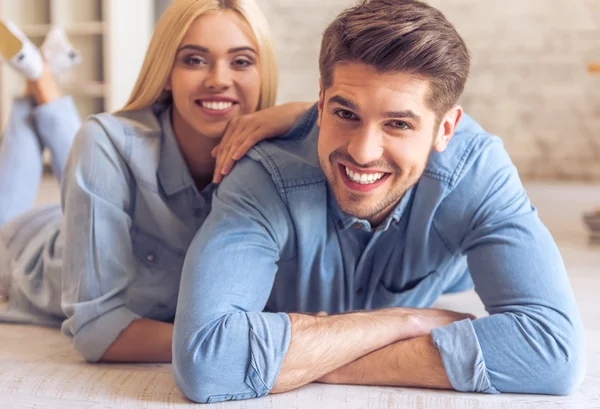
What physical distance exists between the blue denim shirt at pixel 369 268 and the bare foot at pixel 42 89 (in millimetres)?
1347

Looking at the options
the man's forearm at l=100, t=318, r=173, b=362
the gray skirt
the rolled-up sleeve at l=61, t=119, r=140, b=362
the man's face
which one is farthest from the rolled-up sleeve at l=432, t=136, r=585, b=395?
the gray skirt

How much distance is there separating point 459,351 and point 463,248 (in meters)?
0.25

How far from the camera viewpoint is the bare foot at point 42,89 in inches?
108

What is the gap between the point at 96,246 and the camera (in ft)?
5.54

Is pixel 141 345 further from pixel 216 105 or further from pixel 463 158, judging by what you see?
pixel 463 158

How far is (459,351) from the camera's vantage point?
143cm

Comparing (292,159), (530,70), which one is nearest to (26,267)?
(292,159)

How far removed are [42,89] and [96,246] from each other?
1264 millimetres

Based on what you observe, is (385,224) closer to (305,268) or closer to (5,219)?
(305,268)

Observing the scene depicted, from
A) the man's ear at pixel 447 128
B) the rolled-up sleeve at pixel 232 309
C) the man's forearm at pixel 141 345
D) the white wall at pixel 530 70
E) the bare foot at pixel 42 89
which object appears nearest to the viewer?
the rolled-up sleeve at pixel 232 309

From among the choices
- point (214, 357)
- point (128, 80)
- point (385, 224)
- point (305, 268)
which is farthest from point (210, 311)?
point (128, 80)

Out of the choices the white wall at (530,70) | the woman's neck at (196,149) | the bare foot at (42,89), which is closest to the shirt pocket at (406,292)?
the woman's neck at (196,149)

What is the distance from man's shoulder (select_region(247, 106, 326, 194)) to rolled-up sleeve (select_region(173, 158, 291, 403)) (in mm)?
57

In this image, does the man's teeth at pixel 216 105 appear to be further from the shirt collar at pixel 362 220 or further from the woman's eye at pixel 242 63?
the shirt collar at pixel 362 220
